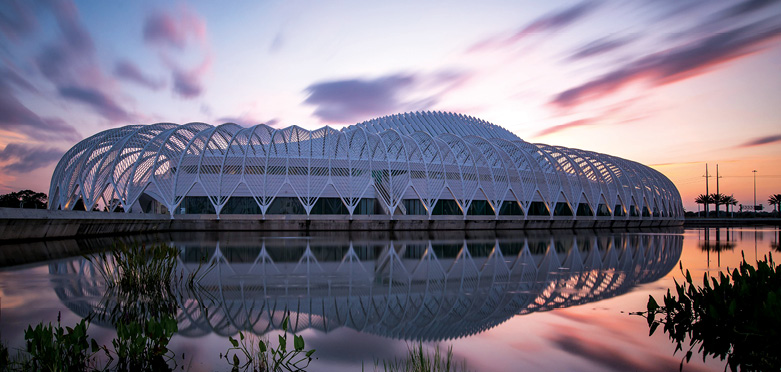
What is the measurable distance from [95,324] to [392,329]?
529cm

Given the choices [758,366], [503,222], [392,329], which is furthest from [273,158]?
[758,366]

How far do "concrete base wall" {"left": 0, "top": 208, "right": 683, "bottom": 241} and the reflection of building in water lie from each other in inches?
461

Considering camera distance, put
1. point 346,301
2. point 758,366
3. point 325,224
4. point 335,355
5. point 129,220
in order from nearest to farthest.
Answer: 1. point 758,366
2. point 335,355
3. point 346,301
4. point 129,220
5. point 325,224

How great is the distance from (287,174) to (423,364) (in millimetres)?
43347

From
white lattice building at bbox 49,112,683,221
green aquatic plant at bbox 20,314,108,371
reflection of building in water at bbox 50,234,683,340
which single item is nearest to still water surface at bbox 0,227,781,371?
reflection of building in water at bbox 50,234,683,340

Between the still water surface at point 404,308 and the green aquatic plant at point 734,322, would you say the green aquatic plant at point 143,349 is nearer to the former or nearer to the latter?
the still water surface at point 404,308

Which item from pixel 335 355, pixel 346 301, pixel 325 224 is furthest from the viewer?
pixel 325 224

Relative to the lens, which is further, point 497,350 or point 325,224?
point 325,224

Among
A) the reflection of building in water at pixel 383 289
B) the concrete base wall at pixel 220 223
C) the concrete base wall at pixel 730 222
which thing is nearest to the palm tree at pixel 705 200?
the concrete base wall at pixel 730 222

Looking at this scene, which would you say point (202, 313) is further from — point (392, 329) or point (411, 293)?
point (411, 293)

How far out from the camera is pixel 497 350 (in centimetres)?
712

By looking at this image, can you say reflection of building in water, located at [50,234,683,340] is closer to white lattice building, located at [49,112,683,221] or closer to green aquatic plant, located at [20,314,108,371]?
green aquatic plant, located at [20,314,108,371]

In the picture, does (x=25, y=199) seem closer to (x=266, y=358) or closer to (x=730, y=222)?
(x=266, y=358)

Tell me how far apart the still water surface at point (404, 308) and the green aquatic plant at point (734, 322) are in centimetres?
41
